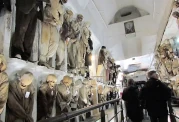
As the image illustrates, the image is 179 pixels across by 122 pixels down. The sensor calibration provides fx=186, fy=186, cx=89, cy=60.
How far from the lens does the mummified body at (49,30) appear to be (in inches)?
113

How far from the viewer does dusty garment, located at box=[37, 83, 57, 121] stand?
265 centimetres

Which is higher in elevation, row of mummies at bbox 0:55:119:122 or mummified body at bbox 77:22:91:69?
mummified body at bbox 77:22:91:69

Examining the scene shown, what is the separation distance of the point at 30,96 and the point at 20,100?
16 cm

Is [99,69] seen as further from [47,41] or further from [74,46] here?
[47,41]

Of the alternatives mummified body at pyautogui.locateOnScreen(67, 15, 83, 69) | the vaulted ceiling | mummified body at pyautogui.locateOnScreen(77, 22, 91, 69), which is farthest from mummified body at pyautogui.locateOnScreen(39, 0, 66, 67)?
the vaulted ceiling

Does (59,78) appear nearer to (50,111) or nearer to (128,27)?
(50,111)

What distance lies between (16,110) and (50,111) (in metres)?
0.71

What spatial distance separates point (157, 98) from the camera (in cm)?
265

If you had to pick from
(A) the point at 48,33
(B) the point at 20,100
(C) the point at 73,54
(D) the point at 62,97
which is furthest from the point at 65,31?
(B) the point at 20,100

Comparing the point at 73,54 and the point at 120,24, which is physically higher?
the point at 120,24

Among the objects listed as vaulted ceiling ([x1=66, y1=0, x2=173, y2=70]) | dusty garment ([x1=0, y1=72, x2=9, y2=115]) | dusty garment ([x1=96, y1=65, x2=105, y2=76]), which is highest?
vaulted ceiling ([x1=66, y1=0, x2=173, y2=70])

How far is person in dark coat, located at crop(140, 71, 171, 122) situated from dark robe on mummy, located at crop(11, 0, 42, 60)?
1.79m

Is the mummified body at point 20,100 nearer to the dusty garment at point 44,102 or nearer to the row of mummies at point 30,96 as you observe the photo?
the row of mummies at point 30,96

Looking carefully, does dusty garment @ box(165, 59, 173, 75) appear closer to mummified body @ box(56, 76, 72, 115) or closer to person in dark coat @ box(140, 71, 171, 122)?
person in dark coat @ box(140, 71, 171, 122)
